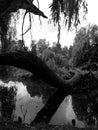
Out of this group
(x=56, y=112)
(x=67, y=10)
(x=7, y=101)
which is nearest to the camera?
(x=67, y=10)

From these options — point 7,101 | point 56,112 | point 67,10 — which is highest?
point 67,10

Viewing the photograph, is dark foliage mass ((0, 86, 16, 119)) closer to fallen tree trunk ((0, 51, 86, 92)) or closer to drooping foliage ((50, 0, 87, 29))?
fallen tree trunk ((0, 51, 86, 92))

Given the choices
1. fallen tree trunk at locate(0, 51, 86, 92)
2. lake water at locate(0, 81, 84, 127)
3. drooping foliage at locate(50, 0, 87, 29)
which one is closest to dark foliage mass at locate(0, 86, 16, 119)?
lake water at locate(0, 81, 84, 127)

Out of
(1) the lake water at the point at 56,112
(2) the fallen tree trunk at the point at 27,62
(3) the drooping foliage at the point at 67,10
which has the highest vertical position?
(3) the drooping foliage at the point at 67,10

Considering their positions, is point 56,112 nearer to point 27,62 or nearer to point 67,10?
point 27,62

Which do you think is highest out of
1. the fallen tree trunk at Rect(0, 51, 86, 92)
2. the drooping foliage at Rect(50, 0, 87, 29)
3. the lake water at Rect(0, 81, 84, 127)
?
the drooping foliage at Rect(50, 0, 87, 29)

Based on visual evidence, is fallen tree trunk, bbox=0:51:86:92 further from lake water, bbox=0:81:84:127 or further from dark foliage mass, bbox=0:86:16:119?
lake water, bbox=0:81:84:127

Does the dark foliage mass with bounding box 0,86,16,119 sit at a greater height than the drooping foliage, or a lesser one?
lesser

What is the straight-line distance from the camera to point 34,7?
470 cm

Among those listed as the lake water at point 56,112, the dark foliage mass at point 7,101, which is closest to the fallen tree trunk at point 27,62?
the dark foliage mass at point 7,101

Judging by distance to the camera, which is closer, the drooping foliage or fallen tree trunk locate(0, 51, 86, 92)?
the drooping foliage

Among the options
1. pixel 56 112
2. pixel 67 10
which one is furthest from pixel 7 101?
pixel 67 10

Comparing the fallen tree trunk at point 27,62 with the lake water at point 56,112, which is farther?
the fallen tree trunk at point 27,62

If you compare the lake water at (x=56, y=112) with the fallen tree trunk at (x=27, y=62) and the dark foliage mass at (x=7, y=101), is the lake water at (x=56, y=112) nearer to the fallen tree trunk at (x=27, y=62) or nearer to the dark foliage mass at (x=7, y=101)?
the dark foliage mass at (x=7, y=101)
